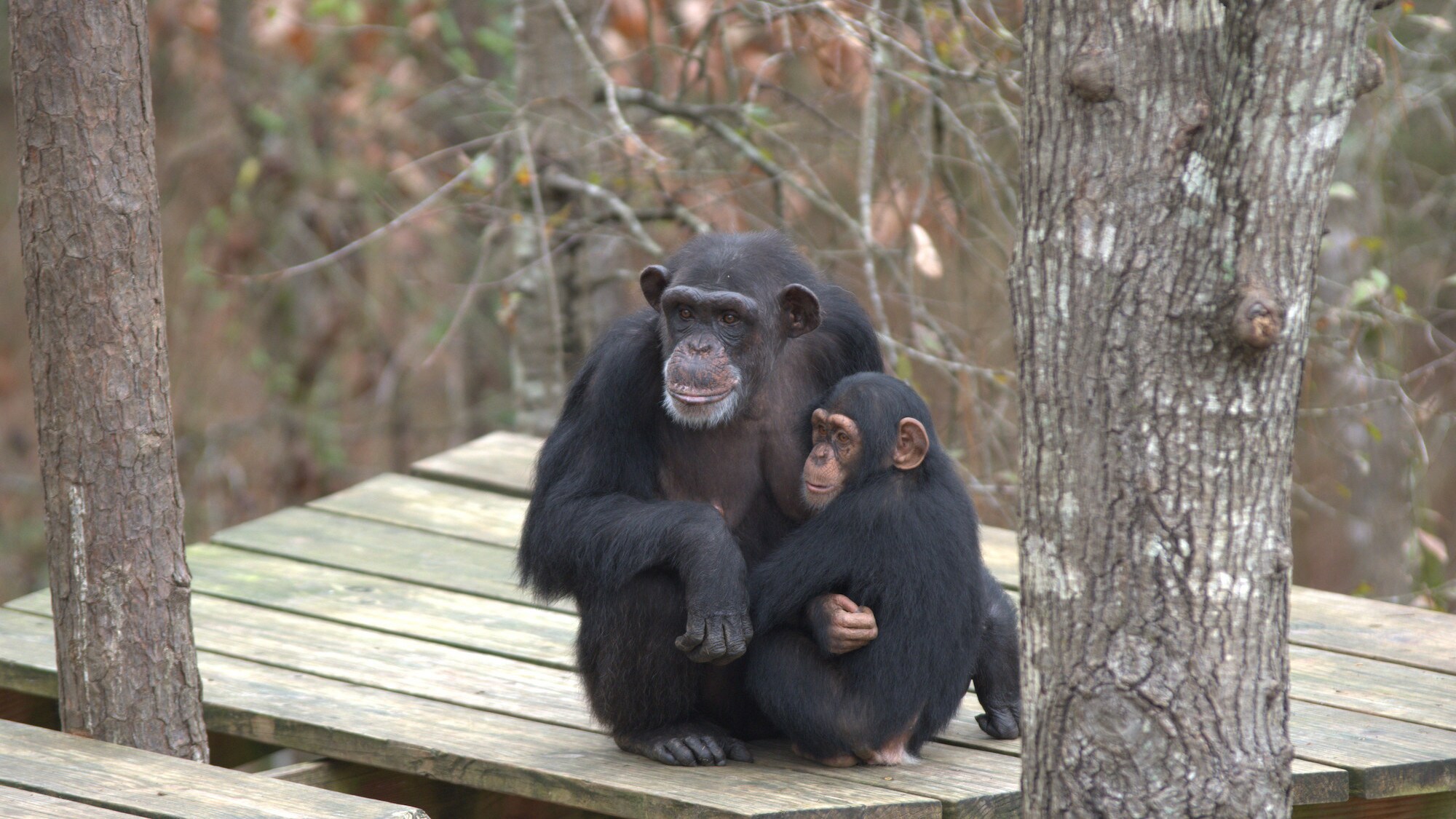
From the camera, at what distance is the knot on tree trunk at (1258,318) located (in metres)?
2.07

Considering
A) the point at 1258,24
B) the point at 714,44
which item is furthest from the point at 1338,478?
the point at 1258,24

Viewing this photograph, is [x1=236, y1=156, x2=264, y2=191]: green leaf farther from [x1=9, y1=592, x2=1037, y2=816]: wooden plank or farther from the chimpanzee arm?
the chimpanzee arm

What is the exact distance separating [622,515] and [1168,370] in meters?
1.52

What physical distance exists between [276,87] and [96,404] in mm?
6884

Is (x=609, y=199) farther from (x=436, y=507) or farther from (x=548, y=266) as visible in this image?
(x=436, y=507)

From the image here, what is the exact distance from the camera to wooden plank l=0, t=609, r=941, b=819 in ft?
10.1

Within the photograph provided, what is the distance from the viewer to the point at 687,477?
12.0 ft

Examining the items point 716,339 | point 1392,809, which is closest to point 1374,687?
point 1392,809

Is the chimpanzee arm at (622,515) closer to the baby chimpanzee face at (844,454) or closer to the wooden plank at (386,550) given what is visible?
the baby chimpanzee face at (844,454)

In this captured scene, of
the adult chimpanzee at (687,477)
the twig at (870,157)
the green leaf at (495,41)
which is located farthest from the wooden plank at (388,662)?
the green leaf at (495,41)

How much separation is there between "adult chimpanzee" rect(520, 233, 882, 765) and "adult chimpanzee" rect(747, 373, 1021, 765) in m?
0.11

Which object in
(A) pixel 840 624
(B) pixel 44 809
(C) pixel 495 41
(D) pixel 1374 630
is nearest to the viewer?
(B) pixel 44 809

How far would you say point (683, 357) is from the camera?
3.45 metres

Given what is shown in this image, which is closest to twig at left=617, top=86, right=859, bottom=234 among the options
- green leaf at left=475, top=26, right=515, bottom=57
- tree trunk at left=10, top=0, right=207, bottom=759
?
green leaf at left=475, top=26, right=515, bottom=57
